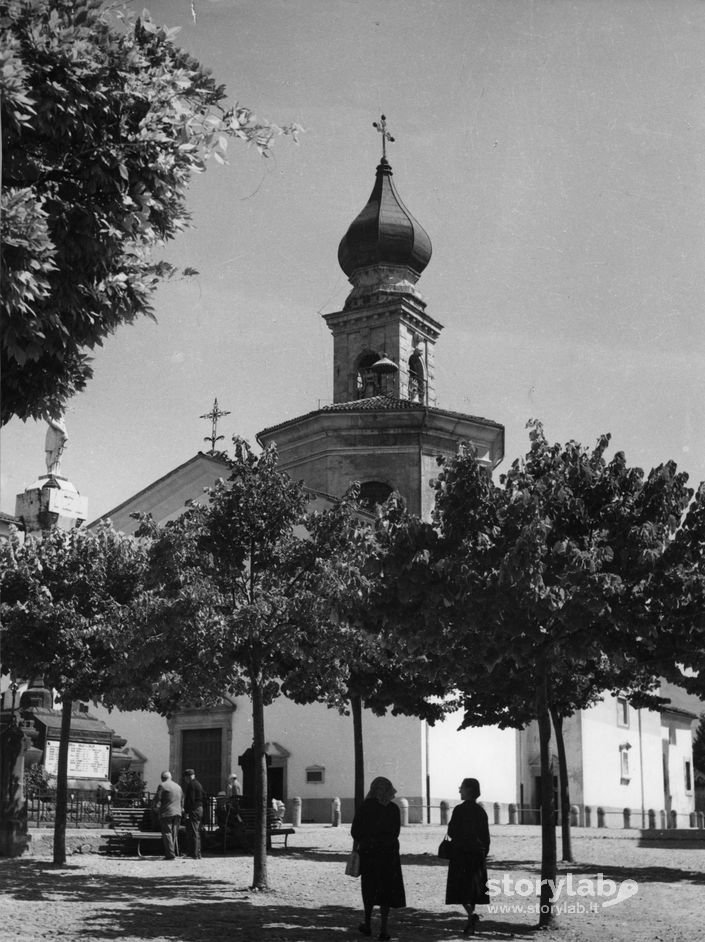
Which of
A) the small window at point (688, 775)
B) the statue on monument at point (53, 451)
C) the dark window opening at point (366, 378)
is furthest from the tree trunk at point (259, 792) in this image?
the small window at point (688, 775)

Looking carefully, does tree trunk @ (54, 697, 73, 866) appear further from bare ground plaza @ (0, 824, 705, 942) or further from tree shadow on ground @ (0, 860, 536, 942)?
tree shadow on ground @ (0, 860, 536, 942)

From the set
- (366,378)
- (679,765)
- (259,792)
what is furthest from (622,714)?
(259,792)

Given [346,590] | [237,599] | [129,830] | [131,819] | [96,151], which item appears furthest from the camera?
[131,819]

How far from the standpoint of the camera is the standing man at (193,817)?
2202 cm

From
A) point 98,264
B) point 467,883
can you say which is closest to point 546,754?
point 467,883

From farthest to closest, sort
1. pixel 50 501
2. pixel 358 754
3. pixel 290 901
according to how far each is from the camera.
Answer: pixel 50 501 → pixel 358 754 → pixel 290 901

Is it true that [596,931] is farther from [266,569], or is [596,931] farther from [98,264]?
[98,264]

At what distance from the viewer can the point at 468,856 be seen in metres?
12.6

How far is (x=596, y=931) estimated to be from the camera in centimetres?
1289

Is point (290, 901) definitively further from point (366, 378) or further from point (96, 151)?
point (366, 378)

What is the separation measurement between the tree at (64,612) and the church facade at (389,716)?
9.10 metres

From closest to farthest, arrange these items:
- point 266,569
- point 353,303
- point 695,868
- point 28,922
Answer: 1. point 28,922
2. point 266,569
3. point 695,868
4. point 353,303

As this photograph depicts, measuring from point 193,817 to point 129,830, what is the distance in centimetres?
176

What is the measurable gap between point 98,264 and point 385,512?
23.2ft
